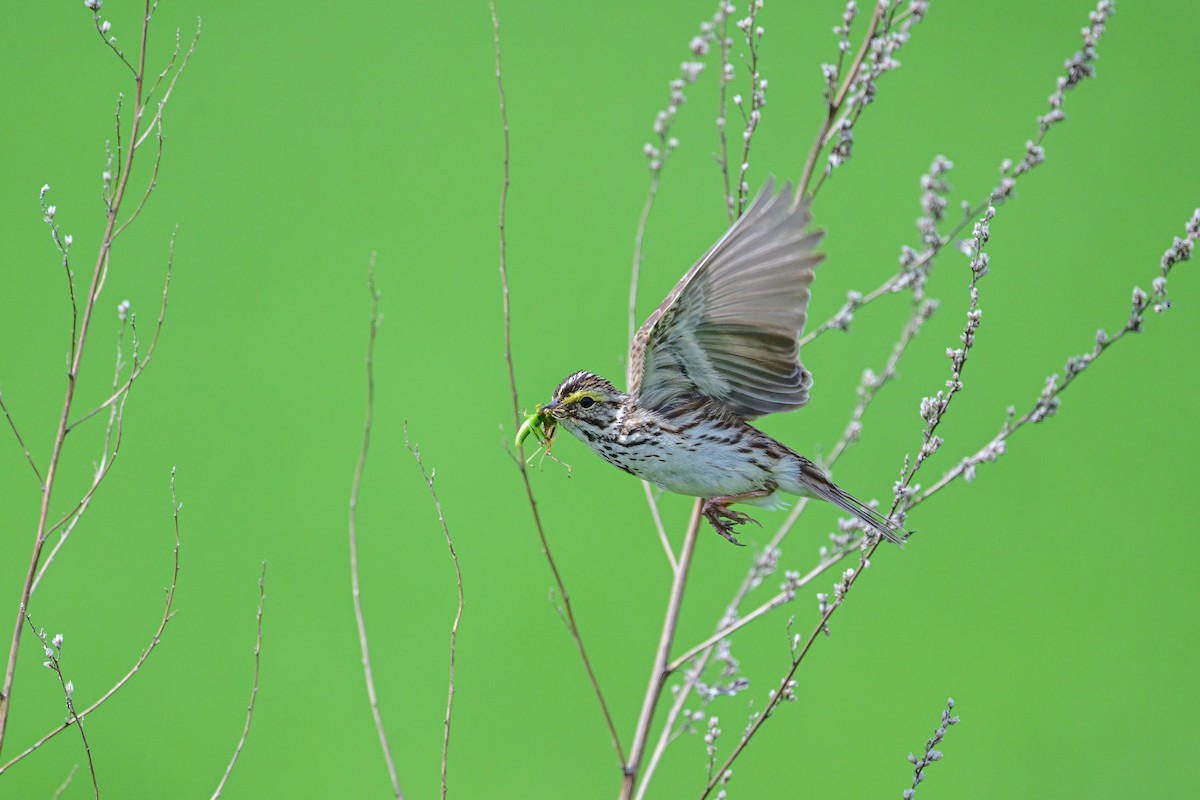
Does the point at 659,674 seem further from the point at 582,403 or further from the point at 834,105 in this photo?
the point at 834,105

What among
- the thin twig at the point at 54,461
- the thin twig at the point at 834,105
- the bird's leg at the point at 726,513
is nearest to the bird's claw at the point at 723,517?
the bird's leg at the point at 726,513

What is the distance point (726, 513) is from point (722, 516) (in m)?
0.02

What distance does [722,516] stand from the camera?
6.64 feet

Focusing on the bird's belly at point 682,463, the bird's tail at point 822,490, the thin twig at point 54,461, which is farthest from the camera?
the bird's tail at point 822,490

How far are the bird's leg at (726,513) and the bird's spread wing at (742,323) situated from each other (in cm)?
14

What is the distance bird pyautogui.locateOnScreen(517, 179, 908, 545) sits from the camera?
1.80 meters

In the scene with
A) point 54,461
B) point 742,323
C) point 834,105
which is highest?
point 834,105

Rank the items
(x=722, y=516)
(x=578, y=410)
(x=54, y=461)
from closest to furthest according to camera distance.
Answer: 1. (x=54, y=461)
2. (x=578, y=410)
3. (x=722, y=516)

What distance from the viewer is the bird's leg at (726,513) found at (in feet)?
6.50

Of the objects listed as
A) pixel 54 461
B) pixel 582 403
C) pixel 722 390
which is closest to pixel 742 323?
pixel 722 390

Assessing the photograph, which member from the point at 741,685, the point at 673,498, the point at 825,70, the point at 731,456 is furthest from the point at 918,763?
the point at 673,498

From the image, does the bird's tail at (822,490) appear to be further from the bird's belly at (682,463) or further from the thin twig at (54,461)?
the thin twig at (54,461)

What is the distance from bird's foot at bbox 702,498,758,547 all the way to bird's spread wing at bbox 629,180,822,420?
0.57 feet

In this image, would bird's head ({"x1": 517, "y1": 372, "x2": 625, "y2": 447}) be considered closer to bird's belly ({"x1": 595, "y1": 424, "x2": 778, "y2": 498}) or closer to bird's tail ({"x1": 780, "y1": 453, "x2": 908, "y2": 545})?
bird's belly ({"x1": 595, "y1": 424, "x2": 778, "y2": 498})
